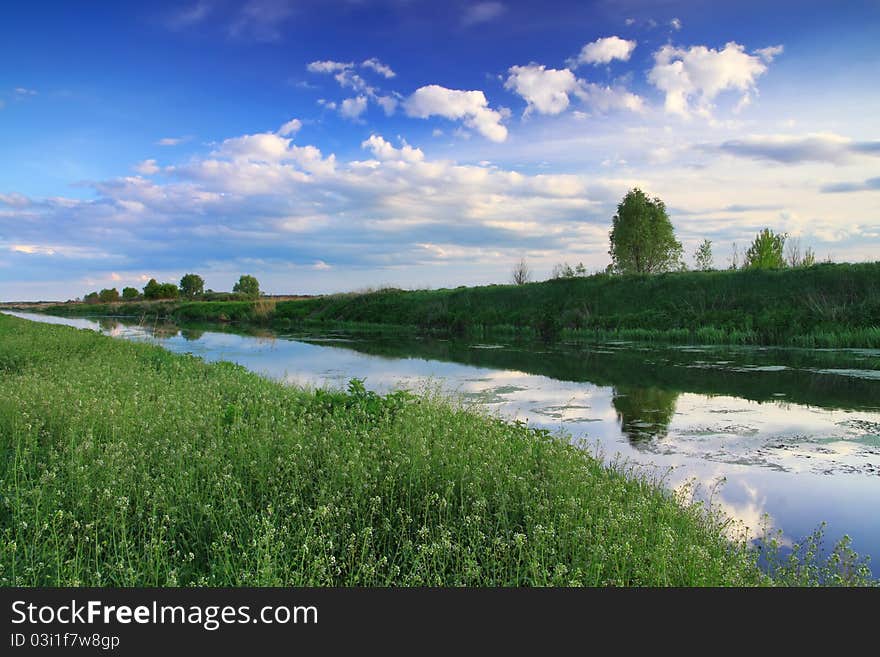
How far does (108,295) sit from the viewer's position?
104m

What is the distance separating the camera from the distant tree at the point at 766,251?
39881mm

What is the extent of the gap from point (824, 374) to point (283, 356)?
18530mm

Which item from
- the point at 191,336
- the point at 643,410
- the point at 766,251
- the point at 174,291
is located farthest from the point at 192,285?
the point at 643,410

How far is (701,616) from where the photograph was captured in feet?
11.7

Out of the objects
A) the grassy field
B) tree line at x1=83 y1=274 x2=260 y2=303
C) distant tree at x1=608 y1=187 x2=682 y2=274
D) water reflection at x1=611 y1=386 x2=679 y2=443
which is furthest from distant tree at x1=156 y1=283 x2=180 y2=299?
water reflection at x1=611 y1=386 x2=679 y2=443

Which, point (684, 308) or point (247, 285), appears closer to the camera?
point (684, 308)

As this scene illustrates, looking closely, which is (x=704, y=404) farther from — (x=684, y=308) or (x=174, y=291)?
(x=174, y=291)

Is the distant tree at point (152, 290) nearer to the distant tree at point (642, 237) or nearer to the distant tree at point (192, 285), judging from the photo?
the distant tree at point (192, 285)

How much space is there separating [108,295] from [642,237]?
3546 inches

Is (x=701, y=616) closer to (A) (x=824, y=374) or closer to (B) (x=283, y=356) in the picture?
(A) (x=824, y=374)

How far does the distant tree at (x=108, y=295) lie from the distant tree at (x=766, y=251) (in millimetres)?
95045

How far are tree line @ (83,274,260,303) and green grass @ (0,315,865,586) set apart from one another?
256 feet

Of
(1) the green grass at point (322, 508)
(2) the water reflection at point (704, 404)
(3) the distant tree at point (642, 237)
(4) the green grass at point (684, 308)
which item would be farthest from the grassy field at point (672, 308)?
(1) the green grass at point (322, 508)

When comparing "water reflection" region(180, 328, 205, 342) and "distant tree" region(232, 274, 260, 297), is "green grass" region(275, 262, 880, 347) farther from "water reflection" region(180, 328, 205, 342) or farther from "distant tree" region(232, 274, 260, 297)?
"distant tree" region(232, 274, 260, 297)
